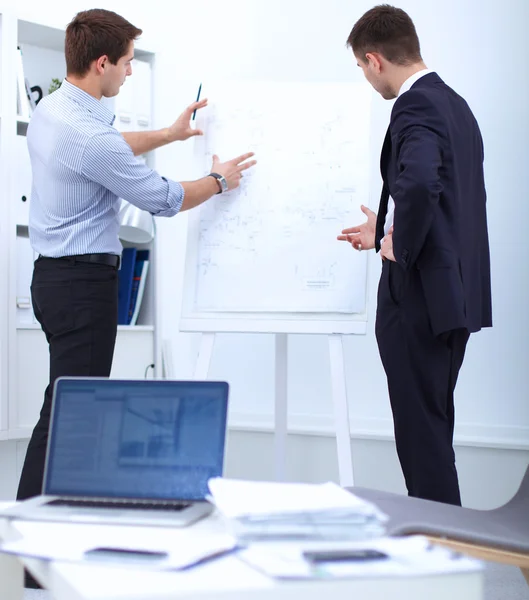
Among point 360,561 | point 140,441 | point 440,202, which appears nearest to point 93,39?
point 440,202

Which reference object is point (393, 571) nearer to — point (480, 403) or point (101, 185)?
point (101, 185)

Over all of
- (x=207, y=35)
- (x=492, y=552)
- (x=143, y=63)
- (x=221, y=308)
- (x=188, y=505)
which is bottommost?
(x=492, y=552)

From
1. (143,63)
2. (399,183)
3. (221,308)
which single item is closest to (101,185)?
(221,308)

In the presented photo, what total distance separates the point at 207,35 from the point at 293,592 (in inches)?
134

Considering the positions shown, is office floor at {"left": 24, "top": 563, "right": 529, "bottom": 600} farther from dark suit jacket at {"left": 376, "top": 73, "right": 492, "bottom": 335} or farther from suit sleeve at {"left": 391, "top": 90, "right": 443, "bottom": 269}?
suit sleeve at {"left": 391, "top": 90, "right": 443, "bottom": 269}

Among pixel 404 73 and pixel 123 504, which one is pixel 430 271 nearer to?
pixel 404 73

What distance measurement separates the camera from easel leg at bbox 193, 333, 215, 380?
2654 mm

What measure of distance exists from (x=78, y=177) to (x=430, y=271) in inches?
42.0

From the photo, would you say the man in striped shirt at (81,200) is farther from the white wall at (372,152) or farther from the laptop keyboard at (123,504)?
the laptop keyboard at (123,504)

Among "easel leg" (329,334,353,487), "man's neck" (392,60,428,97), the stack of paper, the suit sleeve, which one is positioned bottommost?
"easel leg" (329,334,353,487)

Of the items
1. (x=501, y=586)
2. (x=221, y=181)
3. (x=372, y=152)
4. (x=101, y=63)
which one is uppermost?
(x=101, y=63)

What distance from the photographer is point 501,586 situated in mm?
2551

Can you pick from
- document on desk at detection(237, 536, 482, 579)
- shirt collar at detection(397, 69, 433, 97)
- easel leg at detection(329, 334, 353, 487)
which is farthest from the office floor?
document on desk at detection(237, 536, 482, 579)

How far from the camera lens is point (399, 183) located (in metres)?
2.05
